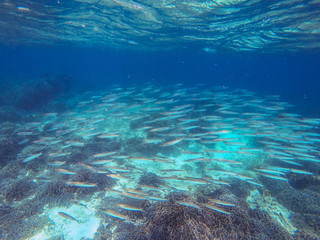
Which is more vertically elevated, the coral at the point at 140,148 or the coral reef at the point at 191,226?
the coral reef at the point at 191,226

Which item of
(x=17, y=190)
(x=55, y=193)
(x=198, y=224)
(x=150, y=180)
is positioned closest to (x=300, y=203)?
(x=198, y=224)

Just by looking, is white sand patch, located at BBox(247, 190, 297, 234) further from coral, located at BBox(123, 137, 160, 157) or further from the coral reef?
coral, located at BBox(123, 137, 160, 157)

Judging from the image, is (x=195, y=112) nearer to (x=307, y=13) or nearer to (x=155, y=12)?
(x=155, y=12)

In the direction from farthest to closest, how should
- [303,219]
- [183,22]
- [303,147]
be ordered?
[183,22], [303,147], [303,219]

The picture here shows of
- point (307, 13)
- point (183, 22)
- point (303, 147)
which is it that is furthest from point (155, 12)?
point (303, 147)

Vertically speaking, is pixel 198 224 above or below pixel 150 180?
above

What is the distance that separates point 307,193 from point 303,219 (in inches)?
59.2

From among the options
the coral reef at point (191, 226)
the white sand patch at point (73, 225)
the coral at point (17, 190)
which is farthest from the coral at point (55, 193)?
the coral reef at point (191, 226)

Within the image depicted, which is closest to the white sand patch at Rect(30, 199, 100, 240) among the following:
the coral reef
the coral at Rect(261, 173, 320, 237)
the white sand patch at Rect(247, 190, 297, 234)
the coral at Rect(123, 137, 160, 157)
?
the coral reef

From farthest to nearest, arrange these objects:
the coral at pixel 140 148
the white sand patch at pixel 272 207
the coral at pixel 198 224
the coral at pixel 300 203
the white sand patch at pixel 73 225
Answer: the coral at pixel 140 148, the white sand patch at pixel 272 207, the coral at pixel 300 203, the white sand patch at pixel 73 225, the coral at pixel 198 224

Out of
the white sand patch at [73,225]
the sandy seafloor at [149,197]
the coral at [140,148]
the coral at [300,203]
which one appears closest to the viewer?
the sandy seafloor at [149,197]

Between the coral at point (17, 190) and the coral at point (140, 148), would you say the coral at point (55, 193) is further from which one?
the coral at point (140, 148)

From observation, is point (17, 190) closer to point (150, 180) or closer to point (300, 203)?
point (150, 180)

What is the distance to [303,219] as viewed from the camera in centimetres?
575
